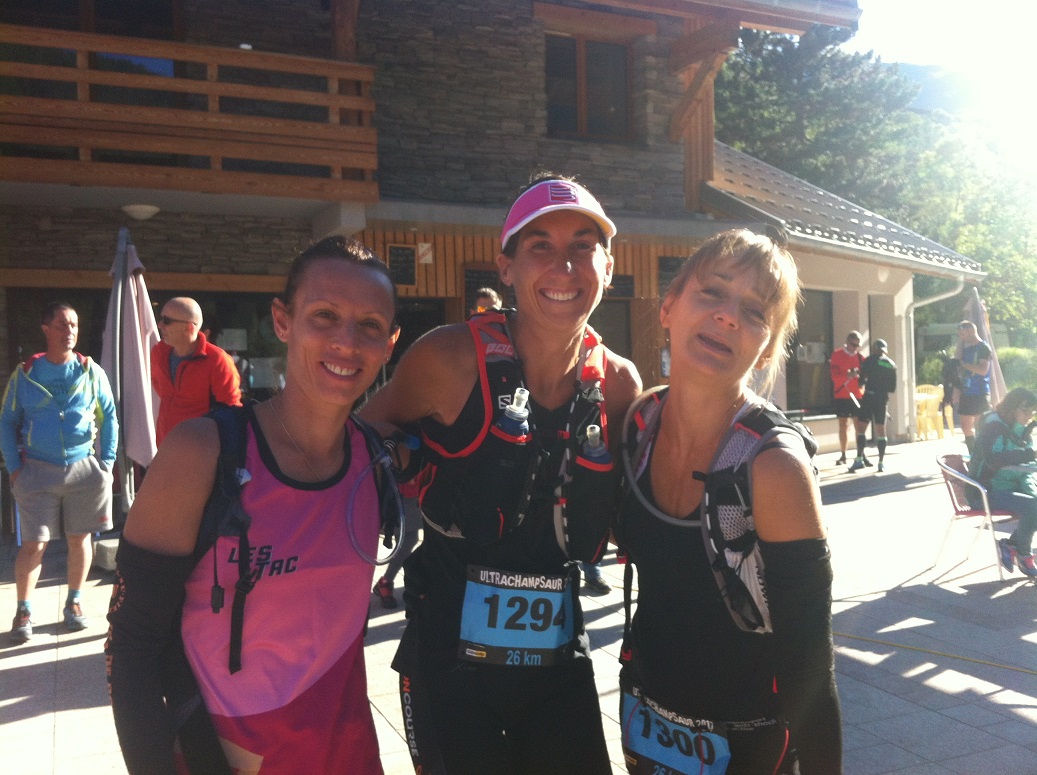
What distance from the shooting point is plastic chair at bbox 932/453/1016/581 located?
6926 mm

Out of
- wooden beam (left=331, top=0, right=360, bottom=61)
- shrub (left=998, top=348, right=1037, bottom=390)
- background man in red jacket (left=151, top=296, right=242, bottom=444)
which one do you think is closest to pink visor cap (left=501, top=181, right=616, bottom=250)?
background man in red jacket (left=151, top=296, right=242, bottom=444)

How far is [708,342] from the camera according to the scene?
207 cm

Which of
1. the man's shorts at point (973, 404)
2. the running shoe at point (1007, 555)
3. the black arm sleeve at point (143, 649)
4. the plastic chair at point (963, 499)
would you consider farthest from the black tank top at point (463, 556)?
the man's shorts at point (973, 404)

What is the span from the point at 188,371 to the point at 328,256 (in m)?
3.98

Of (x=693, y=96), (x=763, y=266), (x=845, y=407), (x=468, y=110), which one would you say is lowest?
(x=845, y=407)

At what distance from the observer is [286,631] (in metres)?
1.79

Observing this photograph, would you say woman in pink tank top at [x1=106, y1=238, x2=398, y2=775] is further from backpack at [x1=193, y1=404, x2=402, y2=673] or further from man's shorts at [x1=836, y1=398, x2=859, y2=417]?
man's shorts at [x1=836, y1=398, x2=859, y2=417]

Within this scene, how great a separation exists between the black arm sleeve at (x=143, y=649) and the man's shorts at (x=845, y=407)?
1265 centimetres

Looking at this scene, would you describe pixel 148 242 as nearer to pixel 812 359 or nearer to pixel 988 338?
pixel 812 359

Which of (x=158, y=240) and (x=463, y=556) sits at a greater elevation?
(x=158, y=240)

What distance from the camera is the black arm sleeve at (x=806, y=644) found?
70.6 inches

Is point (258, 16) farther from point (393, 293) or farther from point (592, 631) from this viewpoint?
point (393, 293)

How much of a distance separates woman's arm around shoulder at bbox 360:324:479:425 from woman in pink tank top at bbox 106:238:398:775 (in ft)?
0.84

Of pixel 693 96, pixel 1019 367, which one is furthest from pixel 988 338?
pixel 1019 367
